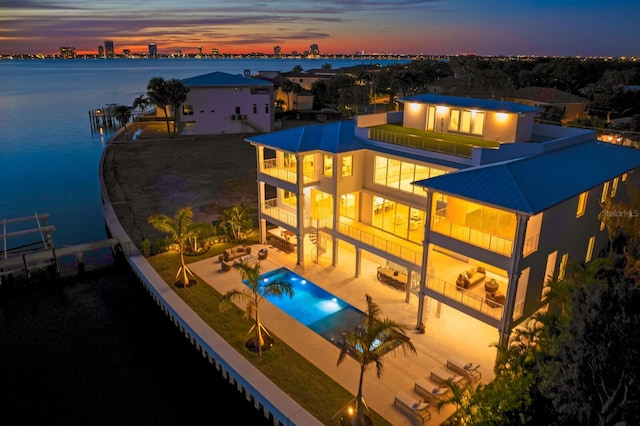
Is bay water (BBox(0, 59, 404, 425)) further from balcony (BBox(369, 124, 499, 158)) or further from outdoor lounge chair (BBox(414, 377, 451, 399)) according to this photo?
balcony (BBox(369, 124, 499, 158))

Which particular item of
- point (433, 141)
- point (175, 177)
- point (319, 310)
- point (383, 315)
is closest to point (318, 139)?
point (433, 141)

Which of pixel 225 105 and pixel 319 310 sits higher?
pixel 225 105

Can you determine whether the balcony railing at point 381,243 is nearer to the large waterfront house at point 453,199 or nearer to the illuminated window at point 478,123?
the large waterfront house at point 453,199

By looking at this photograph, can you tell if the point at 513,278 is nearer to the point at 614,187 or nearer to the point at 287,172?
the point at 614,187

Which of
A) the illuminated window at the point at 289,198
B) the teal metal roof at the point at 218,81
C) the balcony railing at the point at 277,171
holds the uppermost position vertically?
the teal metal roof at the point at 218,81

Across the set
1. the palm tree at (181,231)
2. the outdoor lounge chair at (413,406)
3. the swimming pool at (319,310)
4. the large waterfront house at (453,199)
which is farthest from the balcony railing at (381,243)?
the palm tree at (181,231)

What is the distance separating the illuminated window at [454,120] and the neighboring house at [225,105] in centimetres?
5047

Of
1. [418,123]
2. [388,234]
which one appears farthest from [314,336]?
[418,123]

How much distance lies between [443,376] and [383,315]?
5.54m

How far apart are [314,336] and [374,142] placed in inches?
449

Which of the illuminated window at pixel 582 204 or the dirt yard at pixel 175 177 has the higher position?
the illuminated window at pixel 582 204

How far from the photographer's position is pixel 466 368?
57.6ft

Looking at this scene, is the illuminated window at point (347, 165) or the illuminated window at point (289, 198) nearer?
the illuminated window at point (347, 165)

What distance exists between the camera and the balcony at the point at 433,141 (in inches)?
890
